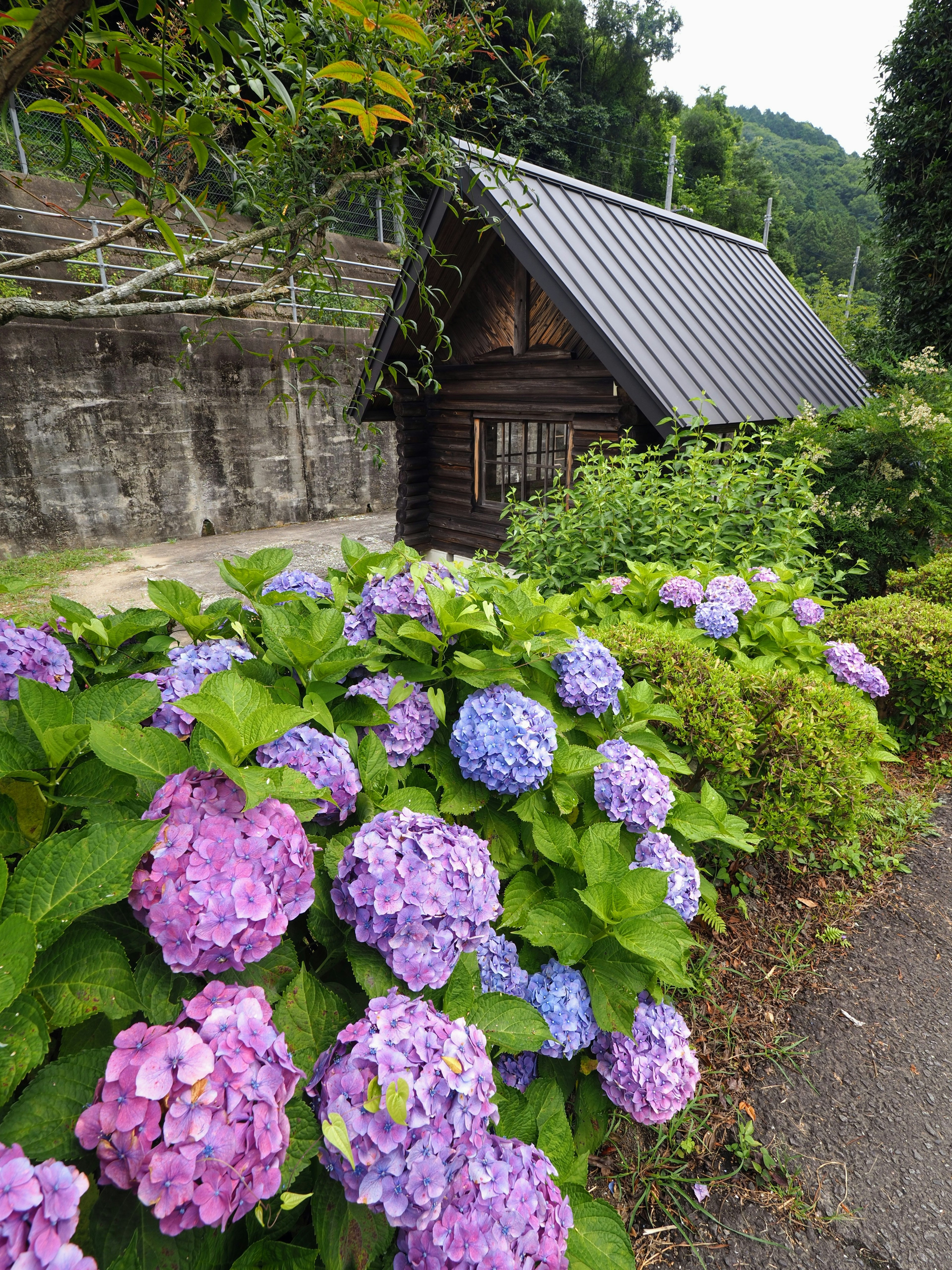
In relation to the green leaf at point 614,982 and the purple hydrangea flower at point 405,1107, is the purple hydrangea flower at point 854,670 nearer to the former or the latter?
the green leaf at point 614,982

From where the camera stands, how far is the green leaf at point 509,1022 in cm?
124

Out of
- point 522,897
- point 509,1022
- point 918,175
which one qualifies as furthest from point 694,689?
point 918,175

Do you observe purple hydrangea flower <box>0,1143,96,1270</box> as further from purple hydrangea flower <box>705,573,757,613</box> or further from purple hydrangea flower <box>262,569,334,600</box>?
purple hydrangea flower <box>705,573,757,613</box>

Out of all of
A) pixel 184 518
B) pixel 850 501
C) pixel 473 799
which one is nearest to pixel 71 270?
pixel 184 518

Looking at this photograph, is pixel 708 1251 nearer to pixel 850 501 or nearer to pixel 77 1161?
pixel 77 1161

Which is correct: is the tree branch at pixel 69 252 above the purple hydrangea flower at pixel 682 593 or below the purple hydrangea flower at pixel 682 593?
above

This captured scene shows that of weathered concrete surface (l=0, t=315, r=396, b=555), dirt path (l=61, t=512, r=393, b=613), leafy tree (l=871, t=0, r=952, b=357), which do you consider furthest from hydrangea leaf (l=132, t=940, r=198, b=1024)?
leafy tree (l=871, t=0, r=952, b=357)

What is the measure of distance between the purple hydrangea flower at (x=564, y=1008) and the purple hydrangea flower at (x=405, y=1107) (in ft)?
1.64

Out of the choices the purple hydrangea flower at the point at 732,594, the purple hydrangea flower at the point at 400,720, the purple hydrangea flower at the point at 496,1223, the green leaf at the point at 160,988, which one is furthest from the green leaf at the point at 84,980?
the purple hydrangea flower at the point at 732,594

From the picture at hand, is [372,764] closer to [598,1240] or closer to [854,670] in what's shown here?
[598,1240]

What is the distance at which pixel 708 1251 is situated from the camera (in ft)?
5.56

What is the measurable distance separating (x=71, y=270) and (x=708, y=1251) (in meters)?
15.0

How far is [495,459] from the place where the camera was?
360 inches

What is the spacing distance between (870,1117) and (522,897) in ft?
4.91
